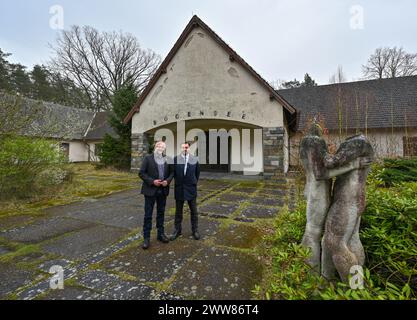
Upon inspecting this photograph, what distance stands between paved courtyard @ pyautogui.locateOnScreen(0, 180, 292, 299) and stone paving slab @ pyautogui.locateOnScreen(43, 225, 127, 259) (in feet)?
0.04

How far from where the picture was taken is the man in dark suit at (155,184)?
8.71 ft

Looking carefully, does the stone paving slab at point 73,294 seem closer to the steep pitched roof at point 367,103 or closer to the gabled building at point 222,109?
the gabled building at point 222,109

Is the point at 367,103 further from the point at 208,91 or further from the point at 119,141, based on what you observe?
the point at 119,141

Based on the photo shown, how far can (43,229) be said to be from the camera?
329 centimetres

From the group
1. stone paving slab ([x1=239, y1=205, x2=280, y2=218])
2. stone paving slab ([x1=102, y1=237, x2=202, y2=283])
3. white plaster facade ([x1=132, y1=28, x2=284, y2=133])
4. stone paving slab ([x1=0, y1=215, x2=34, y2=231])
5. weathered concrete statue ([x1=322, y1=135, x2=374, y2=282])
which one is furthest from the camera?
white plaster facade ([x1=132, y1=28, x2=284, y2=133])

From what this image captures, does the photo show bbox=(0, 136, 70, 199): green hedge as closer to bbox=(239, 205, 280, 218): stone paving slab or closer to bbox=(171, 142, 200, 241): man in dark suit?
bbox=(171, 142, 200, 241): man in dark suit

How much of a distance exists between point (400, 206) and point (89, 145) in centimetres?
2157

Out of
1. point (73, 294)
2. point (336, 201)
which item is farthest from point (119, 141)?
point (336, 201)

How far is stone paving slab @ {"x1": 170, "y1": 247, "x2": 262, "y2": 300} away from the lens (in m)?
1.77

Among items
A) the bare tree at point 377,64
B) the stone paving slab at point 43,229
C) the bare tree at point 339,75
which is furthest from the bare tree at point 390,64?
the stone paving slab at point 43,229

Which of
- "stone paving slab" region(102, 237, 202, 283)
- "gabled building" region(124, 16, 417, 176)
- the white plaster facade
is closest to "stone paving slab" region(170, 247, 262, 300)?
"stone paving slab" region(102, 237, 202, 283)

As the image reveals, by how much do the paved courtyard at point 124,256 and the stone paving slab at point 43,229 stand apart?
0.04 feet

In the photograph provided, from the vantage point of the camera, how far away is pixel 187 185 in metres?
2.93
